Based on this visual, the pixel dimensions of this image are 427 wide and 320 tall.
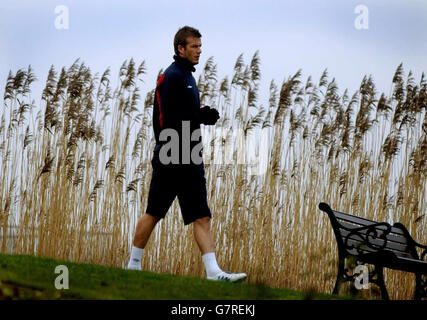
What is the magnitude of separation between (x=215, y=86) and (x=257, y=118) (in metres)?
0.59

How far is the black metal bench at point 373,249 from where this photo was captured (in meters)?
5.43

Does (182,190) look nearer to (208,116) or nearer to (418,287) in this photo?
(208,116)

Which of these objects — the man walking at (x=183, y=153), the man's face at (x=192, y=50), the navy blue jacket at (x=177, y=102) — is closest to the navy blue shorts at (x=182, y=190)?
the man walking at (x=183, y=153)

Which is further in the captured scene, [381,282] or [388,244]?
[388,244]

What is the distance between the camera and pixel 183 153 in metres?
4.99

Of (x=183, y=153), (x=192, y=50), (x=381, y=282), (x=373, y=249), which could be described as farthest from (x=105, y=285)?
(x=381, y=282)

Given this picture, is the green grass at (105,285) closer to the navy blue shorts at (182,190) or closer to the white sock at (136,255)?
the white sock at (136,255)

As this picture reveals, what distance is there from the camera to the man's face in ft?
16.8

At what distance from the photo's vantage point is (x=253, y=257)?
6906mm

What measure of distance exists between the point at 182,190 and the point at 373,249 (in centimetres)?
162

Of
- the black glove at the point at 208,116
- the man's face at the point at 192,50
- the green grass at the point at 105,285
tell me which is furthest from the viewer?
the man's face at the point at 192,50

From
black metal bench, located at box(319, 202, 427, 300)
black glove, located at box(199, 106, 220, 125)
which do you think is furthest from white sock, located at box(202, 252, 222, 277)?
black metal bench, located at box(319, 202, 427, 300)

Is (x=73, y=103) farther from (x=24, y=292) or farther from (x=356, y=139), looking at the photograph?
(x=24, y=292)

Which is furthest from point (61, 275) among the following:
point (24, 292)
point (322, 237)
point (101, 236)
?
point (322, 237)
